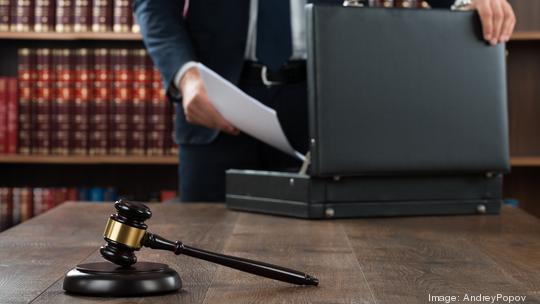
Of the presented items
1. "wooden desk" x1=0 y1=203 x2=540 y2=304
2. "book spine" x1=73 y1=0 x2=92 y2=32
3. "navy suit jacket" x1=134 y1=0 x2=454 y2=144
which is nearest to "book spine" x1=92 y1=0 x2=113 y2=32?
"book spine" x1=73 y1=0 x2=92 y2=32

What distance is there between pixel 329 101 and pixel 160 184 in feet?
7.92

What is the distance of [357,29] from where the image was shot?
142 centimetres

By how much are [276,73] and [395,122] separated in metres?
0.45

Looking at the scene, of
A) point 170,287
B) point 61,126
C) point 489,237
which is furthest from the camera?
point 61,126

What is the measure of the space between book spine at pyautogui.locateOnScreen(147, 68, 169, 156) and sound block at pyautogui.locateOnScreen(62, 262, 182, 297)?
2.65m

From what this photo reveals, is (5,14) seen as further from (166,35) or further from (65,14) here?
(166,35)

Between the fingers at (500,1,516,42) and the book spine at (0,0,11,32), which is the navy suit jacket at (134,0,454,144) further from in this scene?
the book spine at (0,0,11,32)

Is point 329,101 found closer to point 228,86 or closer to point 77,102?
point 228,86

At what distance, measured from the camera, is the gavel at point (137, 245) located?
760 mm

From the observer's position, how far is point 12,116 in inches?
135

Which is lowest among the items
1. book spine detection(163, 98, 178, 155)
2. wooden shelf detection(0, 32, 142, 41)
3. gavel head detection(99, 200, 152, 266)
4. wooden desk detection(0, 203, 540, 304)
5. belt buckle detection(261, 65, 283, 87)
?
book spine detection(163, 98, 178, 155)

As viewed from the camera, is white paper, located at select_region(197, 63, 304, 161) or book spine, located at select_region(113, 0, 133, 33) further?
book spine, located at select_region(113, 0, 133, 33)

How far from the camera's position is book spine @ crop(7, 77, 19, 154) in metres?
3.42

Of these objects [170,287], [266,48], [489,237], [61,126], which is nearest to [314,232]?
[489,237]
